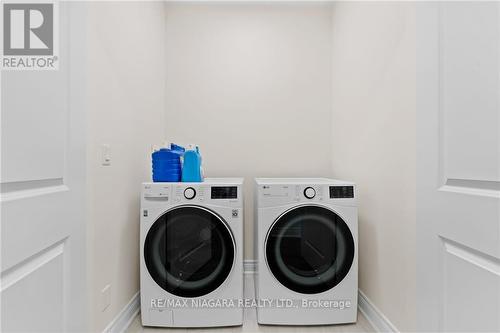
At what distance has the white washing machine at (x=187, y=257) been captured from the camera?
63.0 inches

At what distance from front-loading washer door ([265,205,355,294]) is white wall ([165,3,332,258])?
809 mm

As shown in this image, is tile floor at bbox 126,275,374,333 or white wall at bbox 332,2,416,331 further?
tile floor at bbox 126,275,374,333

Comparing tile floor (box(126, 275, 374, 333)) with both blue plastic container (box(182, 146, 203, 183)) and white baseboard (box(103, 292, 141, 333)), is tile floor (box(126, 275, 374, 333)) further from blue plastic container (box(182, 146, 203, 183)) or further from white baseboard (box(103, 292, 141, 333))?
blue plastic container (box(182, 146, 203, 183))

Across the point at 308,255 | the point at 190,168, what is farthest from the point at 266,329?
the point at 190,168

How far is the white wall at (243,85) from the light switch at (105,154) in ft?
3.43

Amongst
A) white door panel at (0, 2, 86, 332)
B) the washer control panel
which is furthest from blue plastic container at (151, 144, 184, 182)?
the washer control panel

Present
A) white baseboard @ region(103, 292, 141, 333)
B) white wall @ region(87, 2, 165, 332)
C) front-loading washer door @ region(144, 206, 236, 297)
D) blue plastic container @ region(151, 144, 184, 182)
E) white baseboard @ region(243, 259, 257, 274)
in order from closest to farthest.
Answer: white wall @ region(87, 2, 165, 332)
white baseboard @ region(103, 292, 141, 333)
front-loading washer door @ region(144, 206, 236, 297)
blue plastic container @ region(151, 144, 184, 182)
white baseboard @ region(243, 259, 257, 274)

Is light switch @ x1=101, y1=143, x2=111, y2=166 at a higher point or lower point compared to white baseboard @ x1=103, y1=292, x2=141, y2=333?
higher

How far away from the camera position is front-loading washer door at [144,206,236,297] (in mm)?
1598

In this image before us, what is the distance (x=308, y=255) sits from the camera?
164 centimetres

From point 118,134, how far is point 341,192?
1367 millimetres

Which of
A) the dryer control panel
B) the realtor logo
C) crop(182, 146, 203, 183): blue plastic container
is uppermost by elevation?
the realtor logo

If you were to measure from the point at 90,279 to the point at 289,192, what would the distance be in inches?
44.1

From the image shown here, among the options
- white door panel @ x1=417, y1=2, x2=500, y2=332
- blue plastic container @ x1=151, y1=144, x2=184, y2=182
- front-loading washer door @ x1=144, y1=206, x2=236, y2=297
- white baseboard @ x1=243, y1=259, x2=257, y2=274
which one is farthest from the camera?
white baseboard @ x1=243, y1=259, x2=257, y2=274
